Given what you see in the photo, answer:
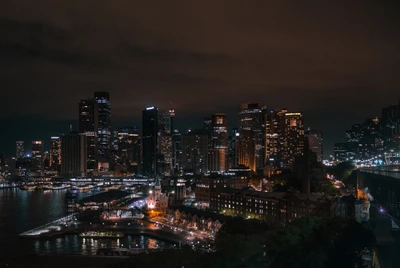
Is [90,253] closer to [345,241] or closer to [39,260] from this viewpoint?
[39,260]

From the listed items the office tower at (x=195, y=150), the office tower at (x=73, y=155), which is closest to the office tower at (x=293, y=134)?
the office tower at (x=195, y=150)

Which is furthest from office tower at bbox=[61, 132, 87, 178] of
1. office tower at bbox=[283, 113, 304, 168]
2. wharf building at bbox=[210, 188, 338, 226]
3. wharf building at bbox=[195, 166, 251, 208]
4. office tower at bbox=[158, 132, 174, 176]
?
wharf building at bbox=[210, 188, 338, 226]

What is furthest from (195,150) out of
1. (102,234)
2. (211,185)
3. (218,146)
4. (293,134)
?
(102,234)

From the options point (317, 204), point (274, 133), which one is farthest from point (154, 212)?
point (274, 133)

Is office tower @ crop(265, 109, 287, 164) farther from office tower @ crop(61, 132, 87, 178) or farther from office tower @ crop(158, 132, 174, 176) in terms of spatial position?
office tower @ crop(61, 132, 87, 178)

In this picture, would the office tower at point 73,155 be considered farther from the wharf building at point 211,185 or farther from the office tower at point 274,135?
the wharf building at point 211,185

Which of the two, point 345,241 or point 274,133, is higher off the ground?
point 274,133
